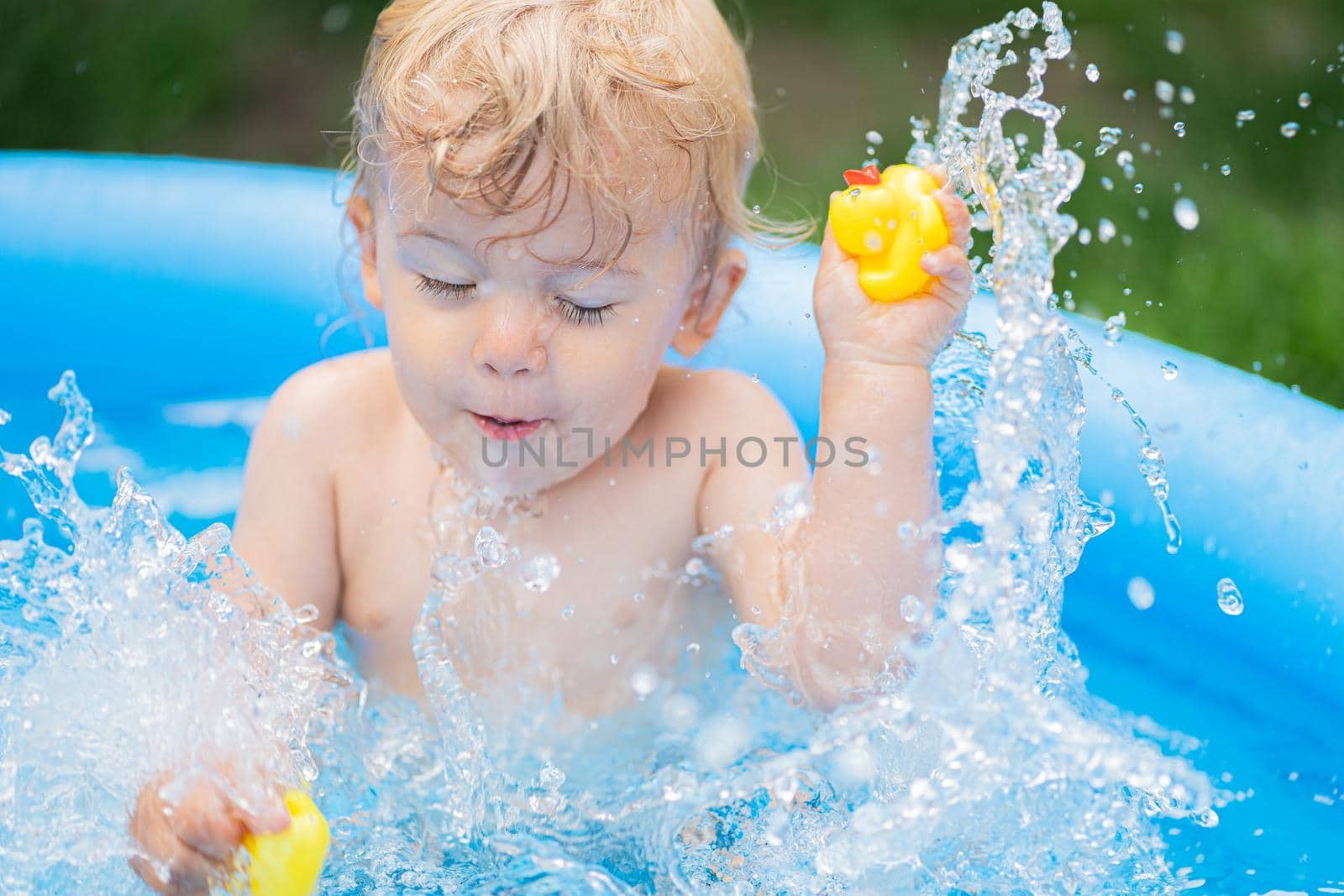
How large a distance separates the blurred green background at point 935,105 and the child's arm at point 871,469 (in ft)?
5.87

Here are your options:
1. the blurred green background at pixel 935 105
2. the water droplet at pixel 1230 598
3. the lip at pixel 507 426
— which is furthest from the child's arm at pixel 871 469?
the blurred green background at pixel 935 105

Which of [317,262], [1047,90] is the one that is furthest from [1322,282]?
[317,262]

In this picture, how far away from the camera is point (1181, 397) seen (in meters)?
2.06

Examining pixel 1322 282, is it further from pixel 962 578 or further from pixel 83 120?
pixel 83 120

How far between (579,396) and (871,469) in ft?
0.94

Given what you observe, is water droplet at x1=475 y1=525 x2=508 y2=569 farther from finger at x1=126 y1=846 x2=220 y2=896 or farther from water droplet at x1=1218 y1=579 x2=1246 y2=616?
water droplet at x1=1218 y1=579 x2=1246 y2=616

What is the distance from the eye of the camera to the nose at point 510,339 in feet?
4.58

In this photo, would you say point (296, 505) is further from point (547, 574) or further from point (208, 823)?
point (208, 823)

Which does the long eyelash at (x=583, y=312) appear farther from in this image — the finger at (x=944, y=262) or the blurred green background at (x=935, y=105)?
the blurred green background at (x=935, y=105)

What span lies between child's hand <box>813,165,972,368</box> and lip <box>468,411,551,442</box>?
293 mm

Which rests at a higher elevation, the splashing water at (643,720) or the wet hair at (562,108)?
the wet hair at (562,108)

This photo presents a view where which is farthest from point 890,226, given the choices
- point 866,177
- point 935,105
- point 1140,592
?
point 935,105

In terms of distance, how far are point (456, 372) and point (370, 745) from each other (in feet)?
1.58

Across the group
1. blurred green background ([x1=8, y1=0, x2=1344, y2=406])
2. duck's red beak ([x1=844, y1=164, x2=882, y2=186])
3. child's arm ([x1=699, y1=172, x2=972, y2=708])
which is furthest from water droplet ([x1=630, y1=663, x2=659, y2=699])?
blurred green background ([x1=8, y1=0, x2=1344, y2=406])
